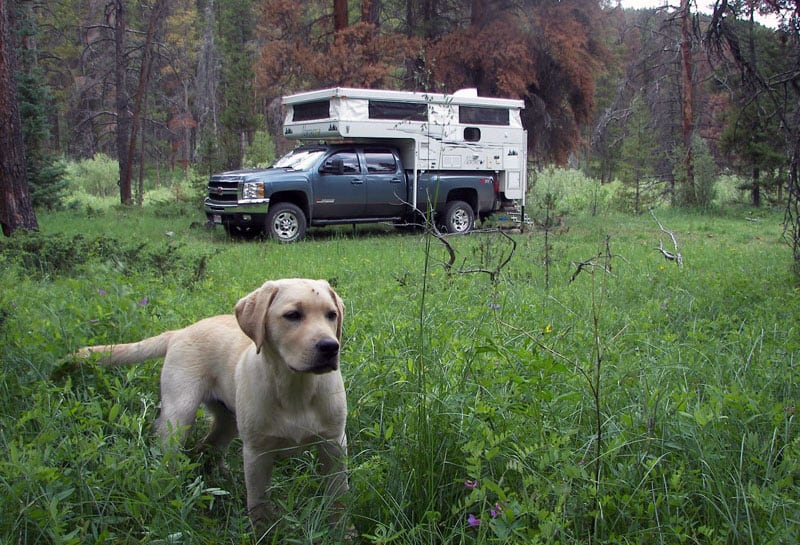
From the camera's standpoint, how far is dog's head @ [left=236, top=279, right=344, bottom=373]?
9.00ft

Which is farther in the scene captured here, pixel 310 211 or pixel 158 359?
pixel 310 211

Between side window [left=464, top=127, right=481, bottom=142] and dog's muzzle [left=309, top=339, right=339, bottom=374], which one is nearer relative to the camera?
dog's muzzle [left=309, top=339, right=339, bottom=374]

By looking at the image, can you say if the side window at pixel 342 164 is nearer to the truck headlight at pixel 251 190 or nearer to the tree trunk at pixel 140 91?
the truck headlight at pixel 251 190

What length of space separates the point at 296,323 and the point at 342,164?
12.6 metres

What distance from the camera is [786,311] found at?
222 inches

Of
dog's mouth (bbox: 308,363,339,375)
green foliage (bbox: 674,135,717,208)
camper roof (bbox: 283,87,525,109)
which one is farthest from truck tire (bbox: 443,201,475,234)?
dog's mouth (bbox: 308,363,339,375)

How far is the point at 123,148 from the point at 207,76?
23.8 metres

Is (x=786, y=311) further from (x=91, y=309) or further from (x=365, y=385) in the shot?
(x=91, y=309)

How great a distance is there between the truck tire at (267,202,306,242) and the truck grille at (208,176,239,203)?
0.77 metres

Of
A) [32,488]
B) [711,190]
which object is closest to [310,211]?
[32,488]

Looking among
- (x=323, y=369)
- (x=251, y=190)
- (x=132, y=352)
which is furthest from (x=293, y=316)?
(x=251, y=190)

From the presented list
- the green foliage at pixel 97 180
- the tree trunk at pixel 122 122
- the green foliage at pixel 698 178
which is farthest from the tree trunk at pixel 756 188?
the green foliage at pixel 97 180

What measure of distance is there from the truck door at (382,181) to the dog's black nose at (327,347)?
497 inches

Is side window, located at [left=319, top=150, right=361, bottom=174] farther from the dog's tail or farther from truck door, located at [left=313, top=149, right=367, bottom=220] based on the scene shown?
the dog's tail
